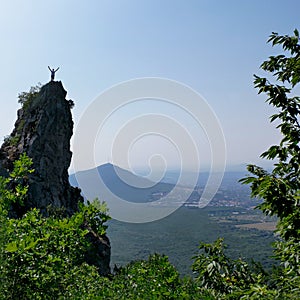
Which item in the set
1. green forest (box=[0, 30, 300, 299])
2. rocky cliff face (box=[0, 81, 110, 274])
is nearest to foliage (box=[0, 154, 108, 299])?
green forest (box=[0, 30, 300, 299])

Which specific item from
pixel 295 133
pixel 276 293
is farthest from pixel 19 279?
pixel 295 133

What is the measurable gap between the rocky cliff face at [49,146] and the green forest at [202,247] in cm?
2669

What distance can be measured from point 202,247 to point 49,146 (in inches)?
1258

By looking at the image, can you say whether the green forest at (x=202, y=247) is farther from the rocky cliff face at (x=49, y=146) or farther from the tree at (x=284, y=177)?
the rocky cliff face at (x=49, y=146)

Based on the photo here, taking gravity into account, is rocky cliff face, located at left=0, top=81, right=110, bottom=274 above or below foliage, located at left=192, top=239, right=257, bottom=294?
above

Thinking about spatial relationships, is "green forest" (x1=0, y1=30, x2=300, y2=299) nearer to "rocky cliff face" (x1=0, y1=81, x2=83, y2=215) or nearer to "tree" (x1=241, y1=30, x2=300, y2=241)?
"tree" (x1=241, y1=30, x2=300, y2=241)

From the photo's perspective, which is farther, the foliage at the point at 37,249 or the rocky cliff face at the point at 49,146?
the rocky cliff face at the point at 49,146

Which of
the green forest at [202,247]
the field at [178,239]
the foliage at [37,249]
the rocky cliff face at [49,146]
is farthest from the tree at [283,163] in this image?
the field at [178,239]

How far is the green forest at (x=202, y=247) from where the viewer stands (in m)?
3.80

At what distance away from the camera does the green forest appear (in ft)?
12.5

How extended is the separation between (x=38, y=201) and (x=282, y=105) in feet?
91.6

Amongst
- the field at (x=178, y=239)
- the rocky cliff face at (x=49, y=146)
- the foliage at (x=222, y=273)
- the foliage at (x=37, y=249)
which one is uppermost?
the rocky cliff face at (x=49, y=146)

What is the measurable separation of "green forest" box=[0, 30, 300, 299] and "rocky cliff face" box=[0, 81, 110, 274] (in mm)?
26693

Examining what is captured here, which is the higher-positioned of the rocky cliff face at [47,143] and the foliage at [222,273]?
the rocky cliff face at [47,143]
